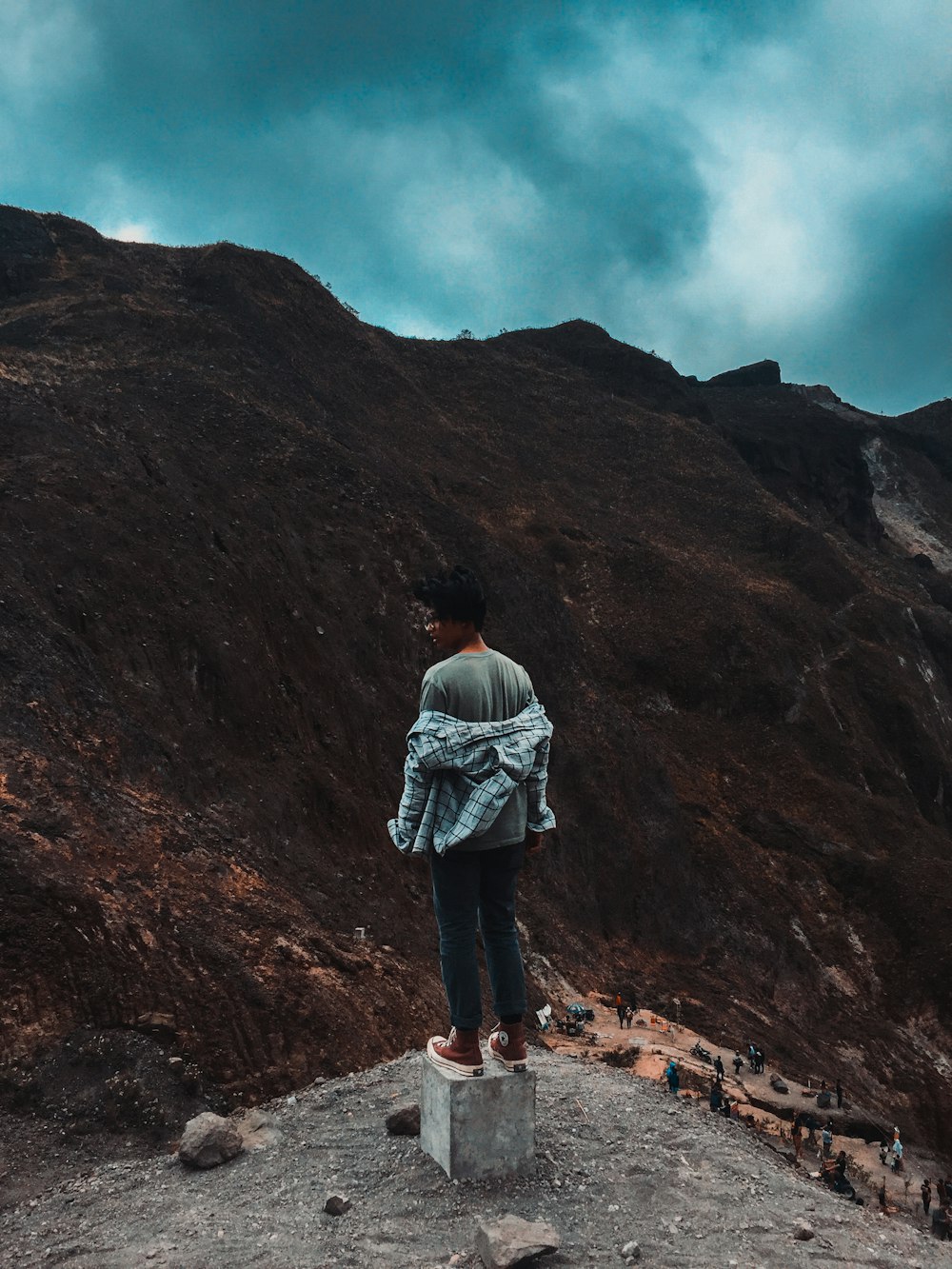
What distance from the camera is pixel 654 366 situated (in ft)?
207

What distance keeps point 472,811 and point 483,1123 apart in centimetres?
156

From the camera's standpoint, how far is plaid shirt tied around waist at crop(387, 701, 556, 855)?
4.41 metres

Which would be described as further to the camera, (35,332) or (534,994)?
(35,332)

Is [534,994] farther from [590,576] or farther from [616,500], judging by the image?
[616,500]

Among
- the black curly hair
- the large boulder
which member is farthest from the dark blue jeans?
the large boulder

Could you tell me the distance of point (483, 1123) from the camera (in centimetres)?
441

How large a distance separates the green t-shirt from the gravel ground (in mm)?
1707

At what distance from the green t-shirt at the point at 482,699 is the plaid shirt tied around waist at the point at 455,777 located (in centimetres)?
6

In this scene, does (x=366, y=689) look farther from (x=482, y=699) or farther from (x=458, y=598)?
(x=482, y=699)

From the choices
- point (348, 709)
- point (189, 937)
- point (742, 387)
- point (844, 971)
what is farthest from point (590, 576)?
point (742, 387)

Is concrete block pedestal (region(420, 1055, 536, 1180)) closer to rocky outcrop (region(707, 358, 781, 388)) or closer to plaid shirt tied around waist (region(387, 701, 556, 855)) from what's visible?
A: plaid shirt tied around waist (region(387, 701, 556, 855))

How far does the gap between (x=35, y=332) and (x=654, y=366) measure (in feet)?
147

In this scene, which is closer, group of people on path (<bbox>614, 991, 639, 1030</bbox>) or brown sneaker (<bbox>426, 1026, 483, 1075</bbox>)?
brown sneaker (<bbox>426, 1026, 483, 1075</bbox>)

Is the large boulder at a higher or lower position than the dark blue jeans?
lower
